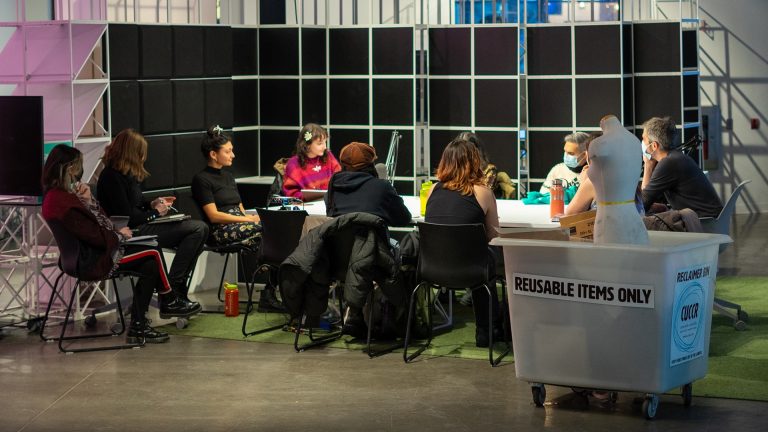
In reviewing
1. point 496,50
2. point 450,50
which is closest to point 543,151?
point 496,50

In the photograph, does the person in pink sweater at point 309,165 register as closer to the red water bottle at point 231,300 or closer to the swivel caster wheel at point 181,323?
the red water bottle at point 231,300

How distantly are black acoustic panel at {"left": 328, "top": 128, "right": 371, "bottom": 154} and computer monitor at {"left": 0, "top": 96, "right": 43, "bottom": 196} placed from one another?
333 cm

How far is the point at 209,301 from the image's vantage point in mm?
8398

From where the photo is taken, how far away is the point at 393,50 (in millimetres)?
9891

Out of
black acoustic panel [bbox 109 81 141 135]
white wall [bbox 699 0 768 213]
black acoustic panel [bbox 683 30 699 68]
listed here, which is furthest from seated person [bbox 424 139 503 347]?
white wall [bbox 699 0 768 213]

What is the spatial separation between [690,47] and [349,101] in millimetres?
3092

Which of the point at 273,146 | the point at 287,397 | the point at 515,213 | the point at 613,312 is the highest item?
the point at 273,146

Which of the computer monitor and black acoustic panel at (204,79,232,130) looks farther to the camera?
black acoustic panel at (204,79,232,130)

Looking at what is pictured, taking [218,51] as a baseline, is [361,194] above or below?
below

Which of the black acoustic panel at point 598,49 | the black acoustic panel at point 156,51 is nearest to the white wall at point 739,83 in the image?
the black acoustic panel at point 598,49

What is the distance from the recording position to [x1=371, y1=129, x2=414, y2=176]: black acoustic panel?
32.4 feet

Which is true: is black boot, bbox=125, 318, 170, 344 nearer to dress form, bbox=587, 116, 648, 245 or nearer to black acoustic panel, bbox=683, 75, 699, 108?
dress form, bbox=587, 116, 648, 245

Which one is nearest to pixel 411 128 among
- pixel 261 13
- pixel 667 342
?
pixel 261 13

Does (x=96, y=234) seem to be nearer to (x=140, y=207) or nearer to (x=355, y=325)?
(x=140, y=207)
